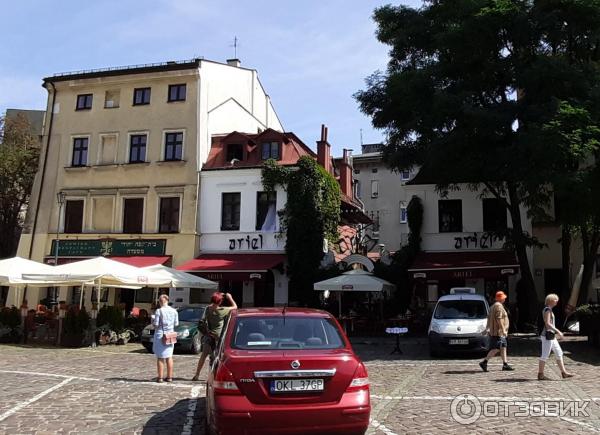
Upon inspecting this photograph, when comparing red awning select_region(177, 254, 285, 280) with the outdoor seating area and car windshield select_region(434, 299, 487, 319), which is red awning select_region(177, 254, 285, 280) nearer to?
the outdoor seating area

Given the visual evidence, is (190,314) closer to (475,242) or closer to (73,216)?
(475,242)

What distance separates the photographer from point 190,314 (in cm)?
1898

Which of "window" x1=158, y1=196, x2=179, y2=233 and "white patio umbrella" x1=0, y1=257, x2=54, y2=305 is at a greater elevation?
"window" x1=158, y1=196, x2=179, y2=233

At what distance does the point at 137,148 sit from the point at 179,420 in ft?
80.5

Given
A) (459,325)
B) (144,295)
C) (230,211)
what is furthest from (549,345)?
(144,295)

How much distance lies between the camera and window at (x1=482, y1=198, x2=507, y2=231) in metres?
26.2

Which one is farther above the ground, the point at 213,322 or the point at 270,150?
the point at 270,150

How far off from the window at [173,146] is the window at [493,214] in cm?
1544

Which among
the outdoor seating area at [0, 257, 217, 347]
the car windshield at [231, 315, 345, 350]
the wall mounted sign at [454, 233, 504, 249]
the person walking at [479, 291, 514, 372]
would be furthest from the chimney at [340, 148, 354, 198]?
the car windshield at [231, 315, 345, 350]

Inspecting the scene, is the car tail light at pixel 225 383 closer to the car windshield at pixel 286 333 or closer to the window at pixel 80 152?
the car windshield at pixel 286 333

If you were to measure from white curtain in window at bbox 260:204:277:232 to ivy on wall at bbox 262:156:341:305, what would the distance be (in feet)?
1.55

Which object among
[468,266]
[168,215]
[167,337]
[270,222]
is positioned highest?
[168,215]

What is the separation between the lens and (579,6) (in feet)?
60.5

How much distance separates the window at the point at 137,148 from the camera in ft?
100
